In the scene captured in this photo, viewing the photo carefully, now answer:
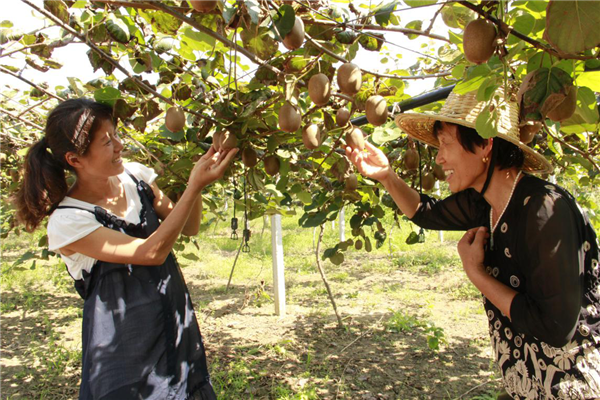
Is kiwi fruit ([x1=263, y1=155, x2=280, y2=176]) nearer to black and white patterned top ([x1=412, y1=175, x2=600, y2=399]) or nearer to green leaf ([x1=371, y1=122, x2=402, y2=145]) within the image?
green leaf ([x1=371, y1=122, x2=402, y2=145])

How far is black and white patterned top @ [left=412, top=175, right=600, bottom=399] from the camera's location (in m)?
1.04

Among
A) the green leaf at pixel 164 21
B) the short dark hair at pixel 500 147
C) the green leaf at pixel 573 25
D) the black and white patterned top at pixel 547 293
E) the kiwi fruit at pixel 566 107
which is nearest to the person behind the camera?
the green leaf at pixel 573 25

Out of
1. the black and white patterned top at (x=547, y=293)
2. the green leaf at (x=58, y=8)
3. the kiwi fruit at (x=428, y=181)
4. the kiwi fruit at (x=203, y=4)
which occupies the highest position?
the green leaf at (x=58, y=8)

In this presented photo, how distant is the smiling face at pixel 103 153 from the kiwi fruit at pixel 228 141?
36 centimetres

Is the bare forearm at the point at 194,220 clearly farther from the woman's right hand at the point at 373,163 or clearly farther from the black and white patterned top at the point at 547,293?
the black and white patterned top at the point at 547,293

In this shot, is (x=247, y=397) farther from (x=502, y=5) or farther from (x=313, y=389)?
(x=502, y=5)

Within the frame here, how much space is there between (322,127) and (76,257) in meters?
0.94

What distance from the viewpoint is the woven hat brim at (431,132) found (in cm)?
121

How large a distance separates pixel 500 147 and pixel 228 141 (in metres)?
0.82

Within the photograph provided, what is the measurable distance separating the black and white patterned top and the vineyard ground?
1824 mm

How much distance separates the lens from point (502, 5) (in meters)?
0.77

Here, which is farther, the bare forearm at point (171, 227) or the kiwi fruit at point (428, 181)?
the kiwi fruit at point (428, 181)

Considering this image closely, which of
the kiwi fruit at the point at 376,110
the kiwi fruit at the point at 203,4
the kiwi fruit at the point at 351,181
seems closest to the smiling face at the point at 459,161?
the kiwi fruit at the point at 376,110

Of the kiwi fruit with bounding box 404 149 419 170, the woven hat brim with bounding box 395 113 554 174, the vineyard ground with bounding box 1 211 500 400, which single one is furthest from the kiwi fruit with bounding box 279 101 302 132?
the vineyard ground with bounding box 1 211 500 400
